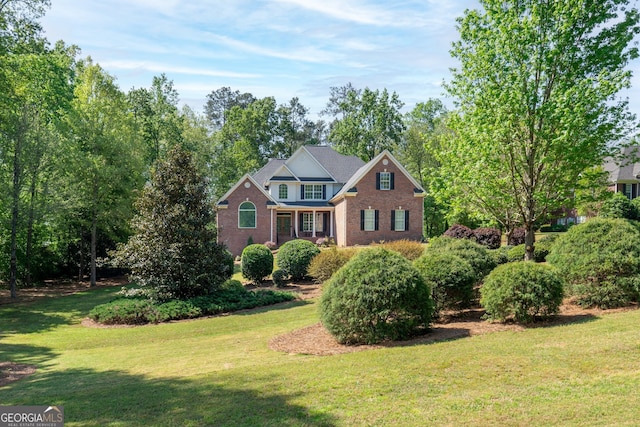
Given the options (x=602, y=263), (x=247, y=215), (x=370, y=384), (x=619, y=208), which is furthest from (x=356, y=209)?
(x=370, y=384)

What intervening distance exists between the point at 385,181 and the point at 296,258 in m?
14.5

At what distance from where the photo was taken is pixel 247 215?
118 feet

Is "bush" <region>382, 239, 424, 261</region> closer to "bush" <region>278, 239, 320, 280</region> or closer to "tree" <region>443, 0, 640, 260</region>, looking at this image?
"bush" <region>278, 239, 320, 280</region>

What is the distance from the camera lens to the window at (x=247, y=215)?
3578cm

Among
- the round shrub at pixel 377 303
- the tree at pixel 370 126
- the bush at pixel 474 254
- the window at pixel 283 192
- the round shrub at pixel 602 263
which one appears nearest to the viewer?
→ the round shrub at pixel 377 303

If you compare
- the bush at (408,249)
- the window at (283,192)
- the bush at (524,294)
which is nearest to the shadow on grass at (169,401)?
the bush at (524,294)

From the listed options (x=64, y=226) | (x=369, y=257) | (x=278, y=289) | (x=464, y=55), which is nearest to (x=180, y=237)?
(x=278, y=289)

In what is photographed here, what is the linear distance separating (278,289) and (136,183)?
1286cm

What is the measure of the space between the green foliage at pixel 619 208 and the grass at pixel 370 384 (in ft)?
80.8

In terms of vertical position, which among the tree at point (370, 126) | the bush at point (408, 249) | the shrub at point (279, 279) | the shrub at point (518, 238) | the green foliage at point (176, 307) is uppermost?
the tree at point (370, 126)

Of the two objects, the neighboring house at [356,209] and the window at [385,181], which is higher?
the window at [385,181]

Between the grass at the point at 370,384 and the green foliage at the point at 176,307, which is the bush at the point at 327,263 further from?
the grass at the point at 370,384

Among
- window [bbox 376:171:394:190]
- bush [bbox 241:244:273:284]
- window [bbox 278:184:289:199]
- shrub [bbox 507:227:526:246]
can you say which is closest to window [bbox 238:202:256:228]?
window [bbox 278:184:289:199]

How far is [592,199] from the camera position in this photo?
50.8ft
